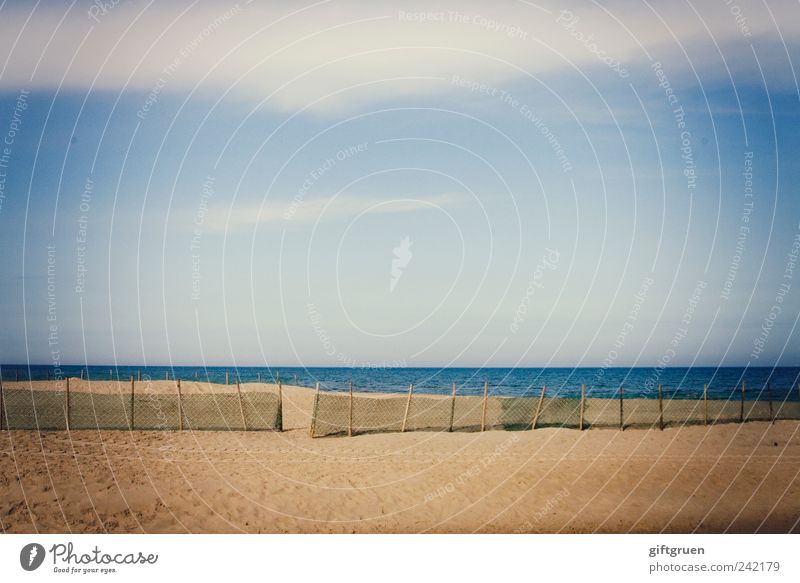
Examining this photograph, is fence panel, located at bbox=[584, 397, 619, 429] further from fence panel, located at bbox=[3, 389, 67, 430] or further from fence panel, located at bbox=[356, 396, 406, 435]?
fence panel, located at bbox=[3, 389, 67, 430]

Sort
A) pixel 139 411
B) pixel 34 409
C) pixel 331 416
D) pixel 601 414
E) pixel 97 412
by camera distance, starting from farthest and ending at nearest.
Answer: pixel 601 414, pixel 139 411, pixel 331 416, pixel 97 412, pixel 34 409

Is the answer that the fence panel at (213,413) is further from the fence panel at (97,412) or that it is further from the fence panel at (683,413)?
the fence panel at (683,413)

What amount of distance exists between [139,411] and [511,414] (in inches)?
442

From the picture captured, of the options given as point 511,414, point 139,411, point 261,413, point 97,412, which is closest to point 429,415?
point 511,414

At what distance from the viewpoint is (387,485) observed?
49.4 feet

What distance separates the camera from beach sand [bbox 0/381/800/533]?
42.7ft

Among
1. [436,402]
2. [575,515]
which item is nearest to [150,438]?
[436,402]

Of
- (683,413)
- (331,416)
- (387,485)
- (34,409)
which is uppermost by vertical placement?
(34,409)

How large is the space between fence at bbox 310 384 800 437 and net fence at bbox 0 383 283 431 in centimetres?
188

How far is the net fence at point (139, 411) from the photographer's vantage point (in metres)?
19.7

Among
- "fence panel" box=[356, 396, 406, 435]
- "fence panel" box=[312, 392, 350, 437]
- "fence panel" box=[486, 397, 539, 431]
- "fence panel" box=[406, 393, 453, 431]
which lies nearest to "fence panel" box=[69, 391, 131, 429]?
"fence panel" box=[312, 392, 350, 437]

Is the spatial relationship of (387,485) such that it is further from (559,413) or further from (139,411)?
(139,411)

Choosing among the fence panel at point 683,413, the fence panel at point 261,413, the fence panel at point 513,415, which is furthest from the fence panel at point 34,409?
the fence panel at point 683,413
